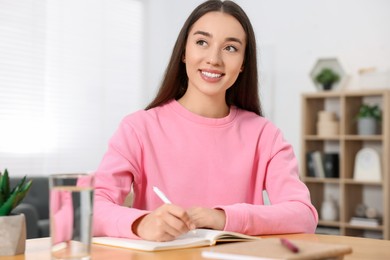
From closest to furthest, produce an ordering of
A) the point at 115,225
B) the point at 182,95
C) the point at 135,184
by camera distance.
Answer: the point at 115,225 → the point at 135,184 → the point at 182,95

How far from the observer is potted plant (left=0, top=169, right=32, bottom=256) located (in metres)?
1.18

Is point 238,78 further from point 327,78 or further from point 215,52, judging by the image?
point 327,78

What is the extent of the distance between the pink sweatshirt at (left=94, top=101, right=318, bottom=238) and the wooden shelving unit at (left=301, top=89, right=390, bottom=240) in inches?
128

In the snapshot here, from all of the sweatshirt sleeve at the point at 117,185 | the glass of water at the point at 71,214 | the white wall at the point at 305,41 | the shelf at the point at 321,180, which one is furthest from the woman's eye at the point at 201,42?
the white wall at the point at 305,41

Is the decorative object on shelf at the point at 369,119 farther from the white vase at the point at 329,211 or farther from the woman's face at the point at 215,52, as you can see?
the woman's face at the point at 215,52

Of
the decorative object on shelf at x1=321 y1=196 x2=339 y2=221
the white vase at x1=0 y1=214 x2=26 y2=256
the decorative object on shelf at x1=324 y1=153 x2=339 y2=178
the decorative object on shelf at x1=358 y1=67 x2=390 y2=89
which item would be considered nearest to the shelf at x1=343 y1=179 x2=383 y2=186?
the decorative object on shelf at x1=324 y1=153 x2=339 y2=178

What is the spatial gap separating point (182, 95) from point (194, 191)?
14.0 inches

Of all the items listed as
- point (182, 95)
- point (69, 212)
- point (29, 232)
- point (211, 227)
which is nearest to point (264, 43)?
point (29, 232)

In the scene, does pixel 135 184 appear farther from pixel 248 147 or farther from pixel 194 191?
pixel 248 147

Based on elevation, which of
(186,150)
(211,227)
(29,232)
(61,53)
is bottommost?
(29,232)

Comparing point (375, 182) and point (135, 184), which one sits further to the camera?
point (375, 182)

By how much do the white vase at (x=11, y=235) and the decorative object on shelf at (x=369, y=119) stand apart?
13.6ft

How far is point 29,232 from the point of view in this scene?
3855mm

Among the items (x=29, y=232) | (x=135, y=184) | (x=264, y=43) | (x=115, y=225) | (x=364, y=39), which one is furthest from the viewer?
(x=264, y=43)
